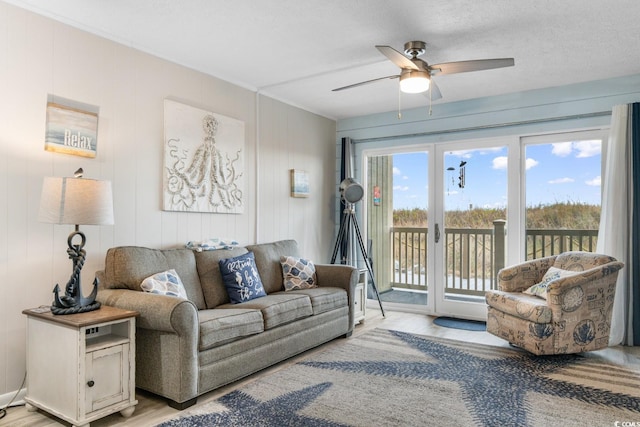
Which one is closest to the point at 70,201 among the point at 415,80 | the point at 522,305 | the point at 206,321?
the point at 206,321

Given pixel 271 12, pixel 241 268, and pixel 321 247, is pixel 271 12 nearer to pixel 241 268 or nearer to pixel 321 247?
pixel 241 268

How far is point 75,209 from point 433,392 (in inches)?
98.5

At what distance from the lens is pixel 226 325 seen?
9.33 ft

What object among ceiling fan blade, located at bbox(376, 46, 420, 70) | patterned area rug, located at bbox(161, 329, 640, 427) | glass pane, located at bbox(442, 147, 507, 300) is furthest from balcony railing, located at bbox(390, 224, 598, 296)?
ceiling fan blade, located at bbox(376, 46, 420, 70)

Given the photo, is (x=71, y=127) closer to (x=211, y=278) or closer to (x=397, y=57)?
(x=211, y=278)

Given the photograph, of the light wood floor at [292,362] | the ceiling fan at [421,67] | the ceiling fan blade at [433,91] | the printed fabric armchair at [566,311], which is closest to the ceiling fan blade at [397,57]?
the ceiling fan at [421,67]

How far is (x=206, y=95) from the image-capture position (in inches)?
158

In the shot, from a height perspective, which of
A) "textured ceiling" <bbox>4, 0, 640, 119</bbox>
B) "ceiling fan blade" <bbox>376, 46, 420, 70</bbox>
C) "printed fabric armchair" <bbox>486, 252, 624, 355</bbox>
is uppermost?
"textured ceiling" <bbox>4, 0, 640, 119</bbox>

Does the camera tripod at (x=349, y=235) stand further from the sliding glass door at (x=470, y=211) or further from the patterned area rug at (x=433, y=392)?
the patterned area rug at (x=433, y=392)

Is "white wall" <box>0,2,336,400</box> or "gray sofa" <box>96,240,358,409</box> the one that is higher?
"white wall" <box>0,2,336,400</box>

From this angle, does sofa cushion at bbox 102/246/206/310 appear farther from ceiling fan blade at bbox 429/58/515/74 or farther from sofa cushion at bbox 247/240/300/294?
ceiling fan blade at bbox 429/58/515/74

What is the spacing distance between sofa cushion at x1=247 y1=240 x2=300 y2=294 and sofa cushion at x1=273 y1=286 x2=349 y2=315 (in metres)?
0.19

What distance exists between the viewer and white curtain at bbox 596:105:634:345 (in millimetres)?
4031

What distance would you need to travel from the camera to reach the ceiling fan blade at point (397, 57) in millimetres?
2802
